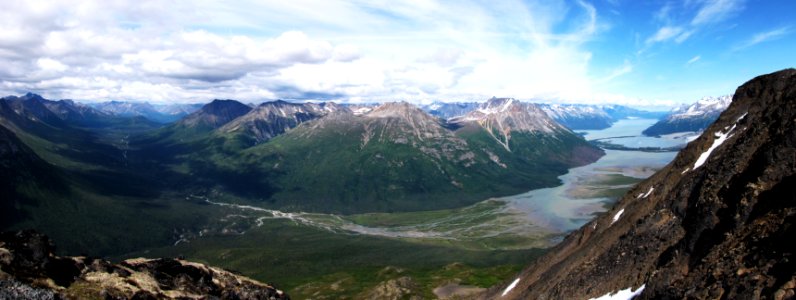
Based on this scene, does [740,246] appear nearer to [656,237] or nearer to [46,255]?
[656,237]

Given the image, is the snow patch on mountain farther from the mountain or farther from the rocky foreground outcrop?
the rocky foreground outcrop

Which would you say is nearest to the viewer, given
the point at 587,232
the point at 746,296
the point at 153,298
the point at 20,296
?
the point at 746,296

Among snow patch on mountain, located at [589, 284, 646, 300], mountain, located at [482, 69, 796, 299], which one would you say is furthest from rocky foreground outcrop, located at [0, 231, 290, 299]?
snow patch on mountain, located at [589, 284, 646, 300]

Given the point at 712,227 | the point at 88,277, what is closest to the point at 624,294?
the point at 712,227

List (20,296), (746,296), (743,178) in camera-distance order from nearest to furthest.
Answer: (746,296) < (20,296) < (743,178)

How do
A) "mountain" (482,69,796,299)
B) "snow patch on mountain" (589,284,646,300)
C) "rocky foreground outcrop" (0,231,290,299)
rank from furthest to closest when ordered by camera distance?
"snow patch on mountain" (589,284,646,300), "rocky foreground outcrop" (0,231,290,299), "mountain" (482,69,796,299)

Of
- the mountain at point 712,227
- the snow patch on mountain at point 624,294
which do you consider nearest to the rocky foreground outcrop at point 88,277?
the mountain at point 712,227

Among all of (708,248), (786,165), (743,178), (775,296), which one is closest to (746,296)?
(775,296)

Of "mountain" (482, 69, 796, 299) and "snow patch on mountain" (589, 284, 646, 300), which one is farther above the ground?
"mountain" (482, 69, 796, 299)
